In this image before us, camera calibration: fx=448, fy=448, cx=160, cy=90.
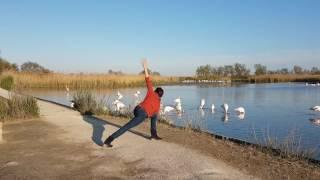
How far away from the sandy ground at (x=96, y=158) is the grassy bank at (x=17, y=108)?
287cm

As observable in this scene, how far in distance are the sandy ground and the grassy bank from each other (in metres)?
2.87

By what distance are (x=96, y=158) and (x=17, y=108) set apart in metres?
7.98

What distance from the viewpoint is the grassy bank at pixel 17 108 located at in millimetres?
15750

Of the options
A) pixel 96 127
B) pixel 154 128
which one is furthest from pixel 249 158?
pixel 96 127

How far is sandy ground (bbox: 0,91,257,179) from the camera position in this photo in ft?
25.2

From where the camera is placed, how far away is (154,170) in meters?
7.82

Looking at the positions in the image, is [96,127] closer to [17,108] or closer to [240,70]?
[17,108]

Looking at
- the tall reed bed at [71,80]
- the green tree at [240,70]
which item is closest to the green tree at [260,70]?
the green tree at [240,70]

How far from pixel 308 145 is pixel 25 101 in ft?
32.7

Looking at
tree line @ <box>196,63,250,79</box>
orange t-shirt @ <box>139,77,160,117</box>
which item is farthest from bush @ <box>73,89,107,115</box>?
tree line @ <box>196,63,250,79</box>

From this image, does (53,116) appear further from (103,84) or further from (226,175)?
(103,84)

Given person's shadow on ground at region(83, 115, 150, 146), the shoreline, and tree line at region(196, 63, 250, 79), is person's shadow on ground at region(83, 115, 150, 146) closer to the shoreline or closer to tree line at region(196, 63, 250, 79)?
the shoreline

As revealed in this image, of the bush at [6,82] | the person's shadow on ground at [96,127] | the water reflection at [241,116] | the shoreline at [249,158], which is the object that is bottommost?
the water reflection at [241,116]

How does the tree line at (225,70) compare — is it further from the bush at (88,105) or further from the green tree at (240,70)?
the bush at (88,105)
